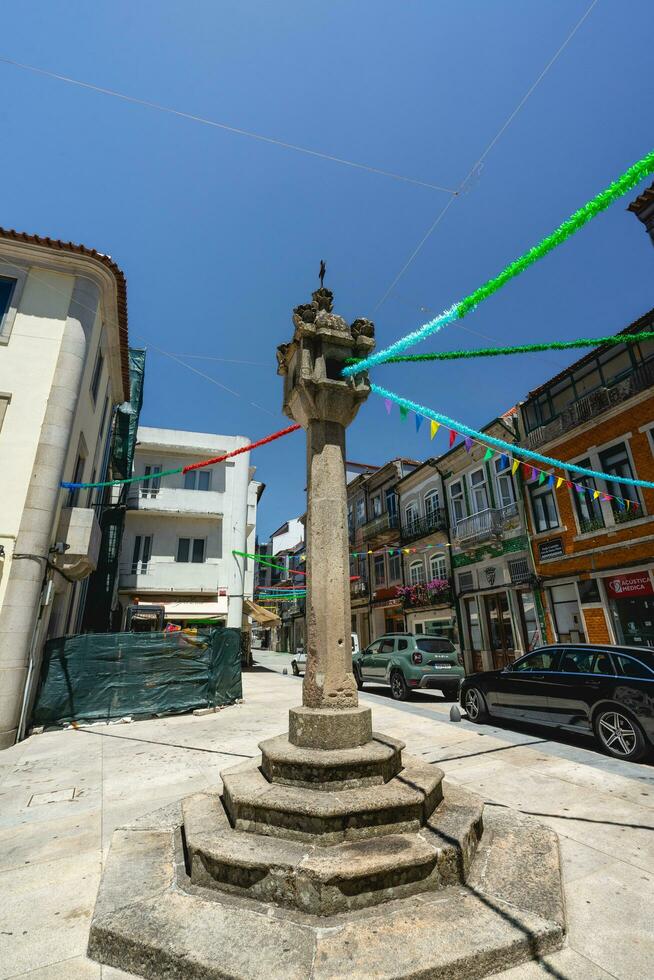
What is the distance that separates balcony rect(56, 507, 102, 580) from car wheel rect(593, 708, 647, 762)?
9042 mm

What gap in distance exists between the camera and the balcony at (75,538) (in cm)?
878

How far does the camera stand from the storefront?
1334 cm

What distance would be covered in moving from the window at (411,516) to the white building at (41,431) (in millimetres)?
16921

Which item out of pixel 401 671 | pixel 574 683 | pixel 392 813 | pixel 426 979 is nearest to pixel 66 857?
pixel 392 813

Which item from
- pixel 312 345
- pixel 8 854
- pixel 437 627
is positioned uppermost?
pixel 312 345

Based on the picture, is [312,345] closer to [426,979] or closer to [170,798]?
[426,979]

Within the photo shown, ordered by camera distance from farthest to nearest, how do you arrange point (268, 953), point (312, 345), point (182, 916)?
point (312, 345), point (182, 916), point (268, 953)

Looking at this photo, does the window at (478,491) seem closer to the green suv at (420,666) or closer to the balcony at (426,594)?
the balcony at (426,594)

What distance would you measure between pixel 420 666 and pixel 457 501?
11.5 metres

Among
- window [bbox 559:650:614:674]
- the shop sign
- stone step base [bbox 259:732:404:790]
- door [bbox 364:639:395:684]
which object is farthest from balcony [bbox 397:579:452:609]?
stone step base [bbox 259:732:404:790]

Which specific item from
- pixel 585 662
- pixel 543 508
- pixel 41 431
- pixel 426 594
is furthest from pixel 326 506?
pixel 426 594

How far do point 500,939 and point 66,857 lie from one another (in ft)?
10.6

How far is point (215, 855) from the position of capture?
2787 millimetres

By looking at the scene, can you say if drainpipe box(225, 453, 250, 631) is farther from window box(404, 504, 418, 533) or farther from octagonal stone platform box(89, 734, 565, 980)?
octagonal stone platform box(89, 734, 565, 980)
